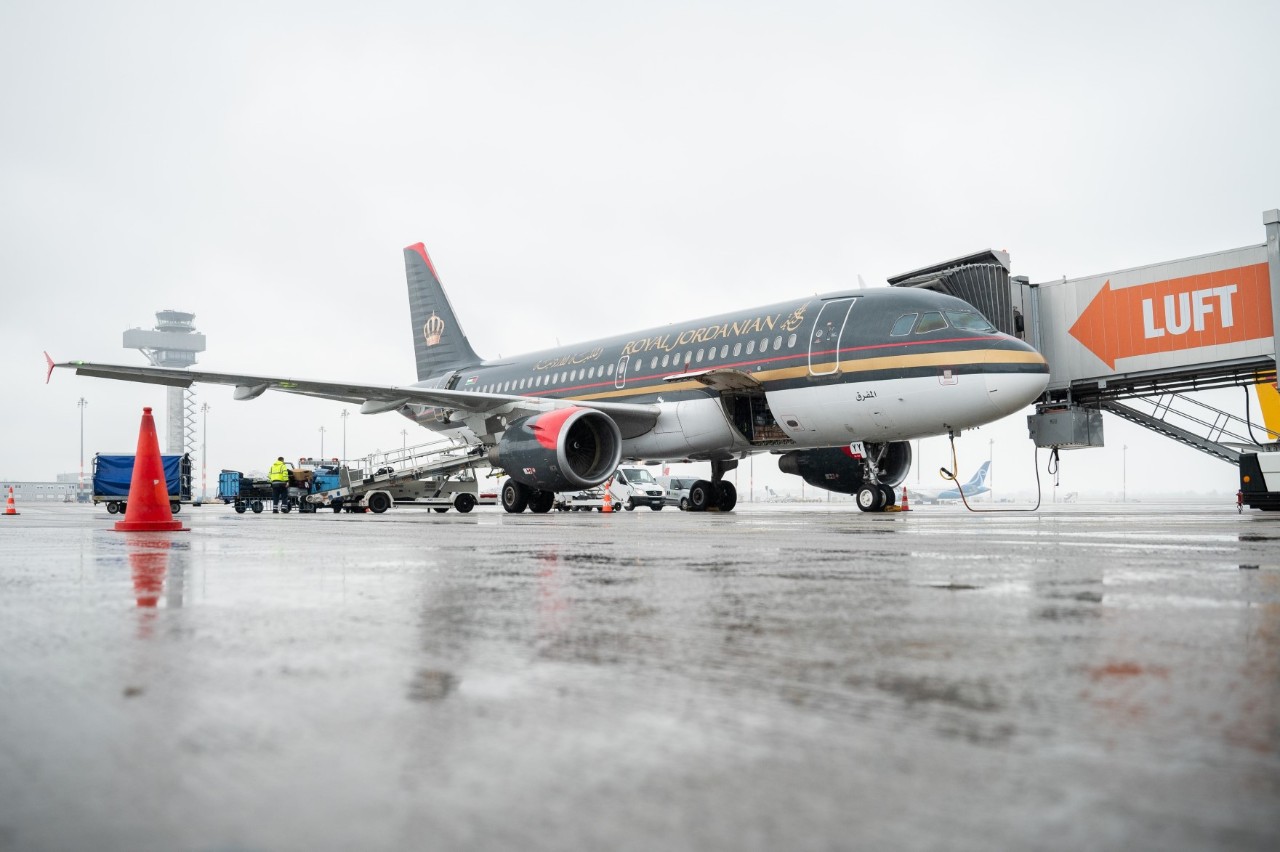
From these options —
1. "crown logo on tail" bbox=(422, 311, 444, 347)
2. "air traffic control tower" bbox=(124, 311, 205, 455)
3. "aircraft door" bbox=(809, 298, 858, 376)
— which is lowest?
"aircraft door" bbox=(809, 298, 858, 376)

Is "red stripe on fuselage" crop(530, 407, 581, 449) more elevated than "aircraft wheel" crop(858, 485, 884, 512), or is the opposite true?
"red stripe on fuselage" crop(530, 407, 581, 449)

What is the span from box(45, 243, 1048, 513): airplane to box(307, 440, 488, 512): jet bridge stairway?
71 centimetres

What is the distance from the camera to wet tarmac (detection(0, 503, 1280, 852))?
1.25 metres

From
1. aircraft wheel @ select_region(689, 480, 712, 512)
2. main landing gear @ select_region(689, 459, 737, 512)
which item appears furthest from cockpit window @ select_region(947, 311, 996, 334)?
aircraft wheel @ select_region(689, 480, 712, 512)

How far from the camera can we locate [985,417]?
539 inches

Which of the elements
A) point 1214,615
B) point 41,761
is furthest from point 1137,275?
point 41,761

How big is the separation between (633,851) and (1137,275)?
20.2 metres

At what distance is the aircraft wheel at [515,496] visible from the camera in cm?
1808

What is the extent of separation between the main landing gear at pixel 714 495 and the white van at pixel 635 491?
7.18m

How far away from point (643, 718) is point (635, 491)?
25.5 metres

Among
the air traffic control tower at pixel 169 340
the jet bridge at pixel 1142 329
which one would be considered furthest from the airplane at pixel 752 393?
the air traffic control tower at pixel 169 340

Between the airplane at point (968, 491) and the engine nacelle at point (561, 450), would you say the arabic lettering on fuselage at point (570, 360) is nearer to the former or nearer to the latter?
the engine nacelle at point (561, 450)

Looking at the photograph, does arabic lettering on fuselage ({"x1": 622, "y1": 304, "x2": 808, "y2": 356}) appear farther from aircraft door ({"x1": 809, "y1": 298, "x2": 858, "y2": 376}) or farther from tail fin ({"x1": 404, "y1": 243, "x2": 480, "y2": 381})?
tail fin ({"x1": 404, "y1": 243, "x2": 480, "y2": 381})

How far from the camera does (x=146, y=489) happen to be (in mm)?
9812
